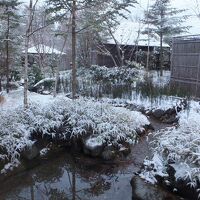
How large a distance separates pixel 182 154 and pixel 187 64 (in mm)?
7368

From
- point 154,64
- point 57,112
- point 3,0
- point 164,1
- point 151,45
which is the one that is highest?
point 164,1

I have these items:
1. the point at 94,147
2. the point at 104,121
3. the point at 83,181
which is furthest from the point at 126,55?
the point at 83,181

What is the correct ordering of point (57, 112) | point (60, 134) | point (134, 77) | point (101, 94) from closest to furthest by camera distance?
point (60, 134), point (57, 112), point (101, 94), point (134, 77)

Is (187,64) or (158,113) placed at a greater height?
(187,64)

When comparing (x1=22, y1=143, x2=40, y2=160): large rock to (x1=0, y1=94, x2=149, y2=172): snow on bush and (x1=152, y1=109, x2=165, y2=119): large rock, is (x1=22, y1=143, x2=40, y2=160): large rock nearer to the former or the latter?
(x1=0, y1=94, x2=149, y2=172): snow on bush

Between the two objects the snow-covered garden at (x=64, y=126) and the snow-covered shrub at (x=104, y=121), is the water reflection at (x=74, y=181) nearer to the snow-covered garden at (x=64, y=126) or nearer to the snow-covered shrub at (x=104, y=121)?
the snow-covered garden at (x=64, y=126)

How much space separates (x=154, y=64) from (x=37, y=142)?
1397cm

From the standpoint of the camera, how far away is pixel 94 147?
6.01 m

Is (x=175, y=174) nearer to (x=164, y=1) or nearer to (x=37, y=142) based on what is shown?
(x=37, y=142)

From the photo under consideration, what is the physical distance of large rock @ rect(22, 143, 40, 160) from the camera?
18.4ft

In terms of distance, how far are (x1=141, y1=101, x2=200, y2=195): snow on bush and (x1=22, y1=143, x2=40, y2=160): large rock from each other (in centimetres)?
219

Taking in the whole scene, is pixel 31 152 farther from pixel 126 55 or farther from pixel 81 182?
pixel 126 55

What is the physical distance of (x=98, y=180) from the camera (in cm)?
521

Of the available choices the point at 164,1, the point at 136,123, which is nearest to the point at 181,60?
the point at 136,123
